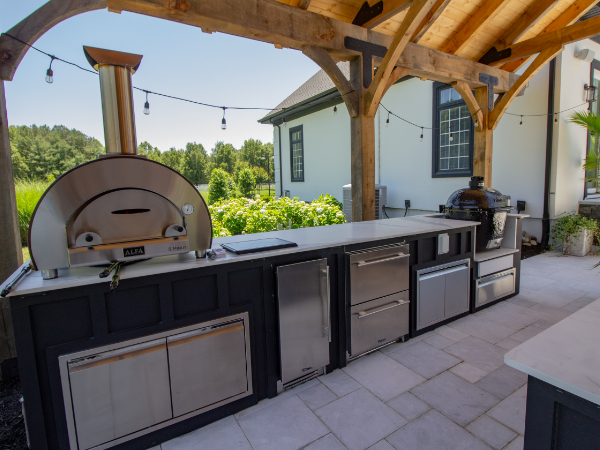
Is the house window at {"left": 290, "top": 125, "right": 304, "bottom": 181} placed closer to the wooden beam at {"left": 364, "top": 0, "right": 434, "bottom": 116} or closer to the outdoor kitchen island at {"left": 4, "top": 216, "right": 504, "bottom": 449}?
the wooden beam at {"left": 364, "top": 0, "right": 434, "bottom": 116}

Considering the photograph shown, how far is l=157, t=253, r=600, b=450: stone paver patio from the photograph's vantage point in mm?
1907

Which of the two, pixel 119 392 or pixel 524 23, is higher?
→ pixel 524 23

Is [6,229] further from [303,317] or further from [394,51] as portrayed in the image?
[394,51]

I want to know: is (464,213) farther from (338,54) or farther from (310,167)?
(310,167)

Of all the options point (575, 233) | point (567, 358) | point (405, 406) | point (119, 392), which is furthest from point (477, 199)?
point (575, 233)

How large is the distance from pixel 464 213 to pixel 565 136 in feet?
14.3

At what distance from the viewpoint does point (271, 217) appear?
4.82m

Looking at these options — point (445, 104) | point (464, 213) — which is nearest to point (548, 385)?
point (464, 213)

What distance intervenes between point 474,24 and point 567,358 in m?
5.26

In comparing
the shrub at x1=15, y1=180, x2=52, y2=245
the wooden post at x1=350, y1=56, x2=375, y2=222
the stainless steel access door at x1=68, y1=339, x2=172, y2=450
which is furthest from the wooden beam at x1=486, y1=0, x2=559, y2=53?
the shrub at x1=15, y1=180, x2=52, y2=245

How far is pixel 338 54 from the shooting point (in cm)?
371

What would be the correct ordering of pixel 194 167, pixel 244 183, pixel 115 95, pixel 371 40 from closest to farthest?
A: pixel 115 95 < pixel 371 40 < pixel 244 183 < pixel 194 167

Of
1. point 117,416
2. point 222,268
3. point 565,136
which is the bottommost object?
point 117,416

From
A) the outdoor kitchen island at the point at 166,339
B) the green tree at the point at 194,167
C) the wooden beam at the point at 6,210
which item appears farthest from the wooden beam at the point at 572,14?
the green tree at the point at 194,167
